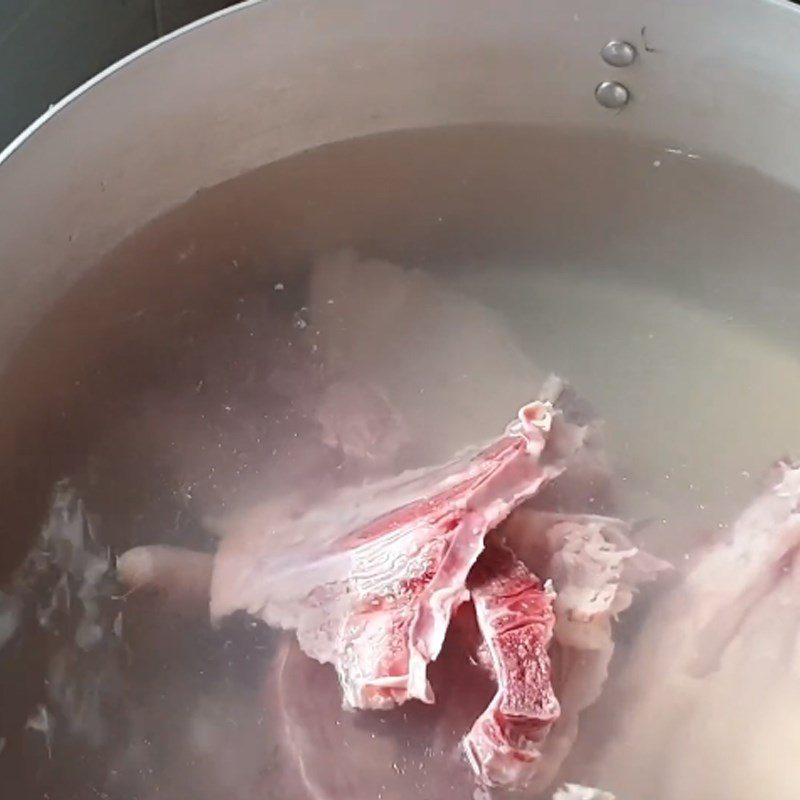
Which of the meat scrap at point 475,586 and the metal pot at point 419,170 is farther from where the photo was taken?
the metal pot at point 419,170

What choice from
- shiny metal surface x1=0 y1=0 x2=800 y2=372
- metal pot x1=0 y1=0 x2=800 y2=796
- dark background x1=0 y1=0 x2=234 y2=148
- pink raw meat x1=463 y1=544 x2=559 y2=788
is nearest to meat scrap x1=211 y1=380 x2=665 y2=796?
pink raw meat x1=463 y1=544 x2=559 y2=788

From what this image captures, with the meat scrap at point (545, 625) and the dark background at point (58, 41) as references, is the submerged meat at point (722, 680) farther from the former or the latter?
the dark background at point (58, 41)

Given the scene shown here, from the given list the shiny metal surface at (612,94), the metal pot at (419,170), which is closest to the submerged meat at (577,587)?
the metal pot at (419,170)

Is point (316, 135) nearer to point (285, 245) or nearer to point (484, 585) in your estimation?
point (285, 245)

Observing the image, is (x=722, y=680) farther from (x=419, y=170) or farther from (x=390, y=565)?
(x=419, y=170)

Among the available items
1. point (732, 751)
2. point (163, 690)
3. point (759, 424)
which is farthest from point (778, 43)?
point (163, 690)
